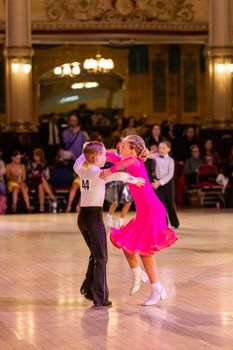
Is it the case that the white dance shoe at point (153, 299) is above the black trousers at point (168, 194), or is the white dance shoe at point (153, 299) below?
below

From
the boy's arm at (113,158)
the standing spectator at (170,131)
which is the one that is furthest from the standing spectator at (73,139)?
the boy's arm at (113,158)

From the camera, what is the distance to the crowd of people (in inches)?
947

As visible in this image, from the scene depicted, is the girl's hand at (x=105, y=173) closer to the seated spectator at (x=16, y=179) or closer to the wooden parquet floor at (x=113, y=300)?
the wooden parquet floor at (x=113, y=300)

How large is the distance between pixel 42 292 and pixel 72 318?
1730 millimetres

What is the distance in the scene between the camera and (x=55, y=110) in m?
35.2

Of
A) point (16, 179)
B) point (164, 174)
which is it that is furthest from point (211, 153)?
point (164, 174)

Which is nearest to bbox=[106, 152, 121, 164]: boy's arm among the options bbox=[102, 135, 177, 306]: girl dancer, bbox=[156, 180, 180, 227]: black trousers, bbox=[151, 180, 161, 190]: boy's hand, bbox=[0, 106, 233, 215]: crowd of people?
bbox=[102, 135, 177, 306]: girl dancer

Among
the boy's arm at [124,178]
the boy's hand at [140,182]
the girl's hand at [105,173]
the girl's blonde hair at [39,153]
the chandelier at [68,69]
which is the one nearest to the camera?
the boy's arm at [124,178]

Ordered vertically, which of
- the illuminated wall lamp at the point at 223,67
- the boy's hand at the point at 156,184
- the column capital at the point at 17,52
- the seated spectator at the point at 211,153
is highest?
the column capital at the point at 17,52

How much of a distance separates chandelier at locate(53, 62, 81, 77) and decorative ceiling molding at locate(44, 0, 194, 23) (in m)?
5.91

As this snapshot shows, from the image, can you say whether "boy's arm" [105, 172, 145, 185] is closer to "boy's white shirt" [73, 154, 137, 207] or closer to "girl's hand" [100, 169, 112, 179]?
"girl's hand" [100, 169, 112, 179]

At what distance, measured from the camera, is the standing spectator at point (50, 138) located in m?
27.1

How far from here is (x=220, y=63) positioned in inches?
Result: 1097

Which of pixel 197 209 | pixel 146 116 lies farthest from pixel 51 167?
pixel 146 116
